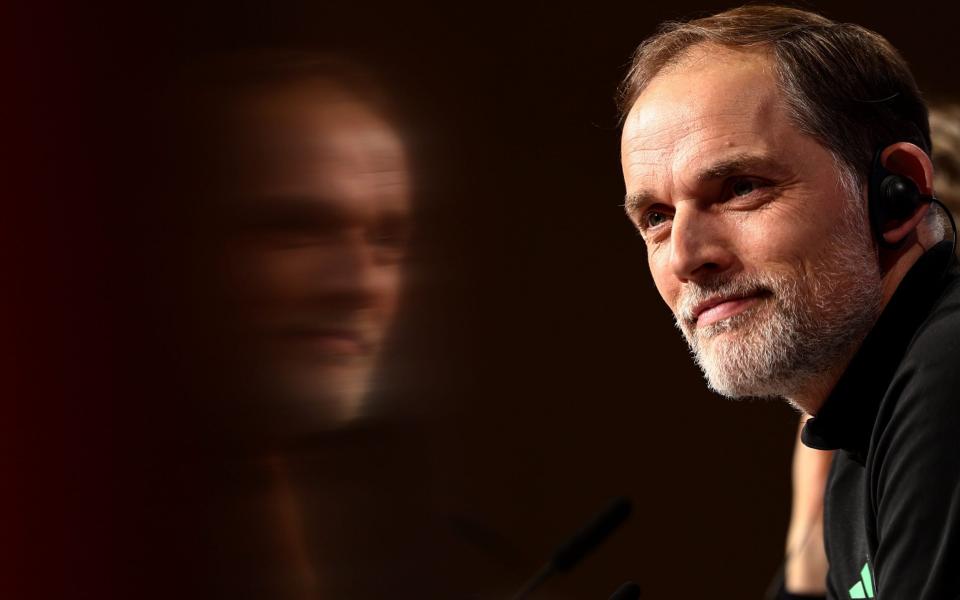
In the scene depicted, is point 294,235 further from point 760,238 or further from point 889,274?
point 889,274

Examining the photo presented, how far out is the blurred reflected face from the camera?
1139 millimetres

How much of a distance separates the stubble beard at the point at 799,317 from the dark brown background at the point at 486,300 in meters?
0.54

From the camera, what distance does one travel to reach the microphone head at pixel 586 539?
3.86 ft

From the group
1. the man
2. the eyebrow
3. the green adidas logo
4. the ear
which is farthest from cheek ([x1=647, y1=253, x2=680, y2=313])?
the green adidas logo

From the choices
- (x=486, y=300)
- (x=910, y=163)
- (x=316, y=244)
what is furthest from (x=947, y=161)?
(x=316, y=244)

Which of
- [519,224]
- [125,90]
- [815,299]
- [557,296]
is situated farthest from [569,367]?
[125,90]

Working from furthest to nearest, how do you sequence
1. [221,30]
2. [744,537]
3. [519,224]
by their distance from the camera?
1. [744,537]
2. [519,224]
3. [221,30]

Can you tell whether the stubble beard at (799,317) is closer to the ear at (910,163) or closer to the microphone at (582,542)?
the ear at (910,163)

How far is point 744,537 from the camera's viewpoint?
2.12 meters

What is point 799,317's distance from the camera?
0.96 metres

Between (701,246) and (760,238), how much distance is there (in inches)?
2.2

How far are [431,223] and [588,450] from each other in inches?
21.5

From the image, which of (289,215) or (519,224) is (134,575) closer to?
(289,215)

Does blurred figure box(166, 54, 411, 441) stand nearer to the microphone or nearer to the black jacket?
the microphone
